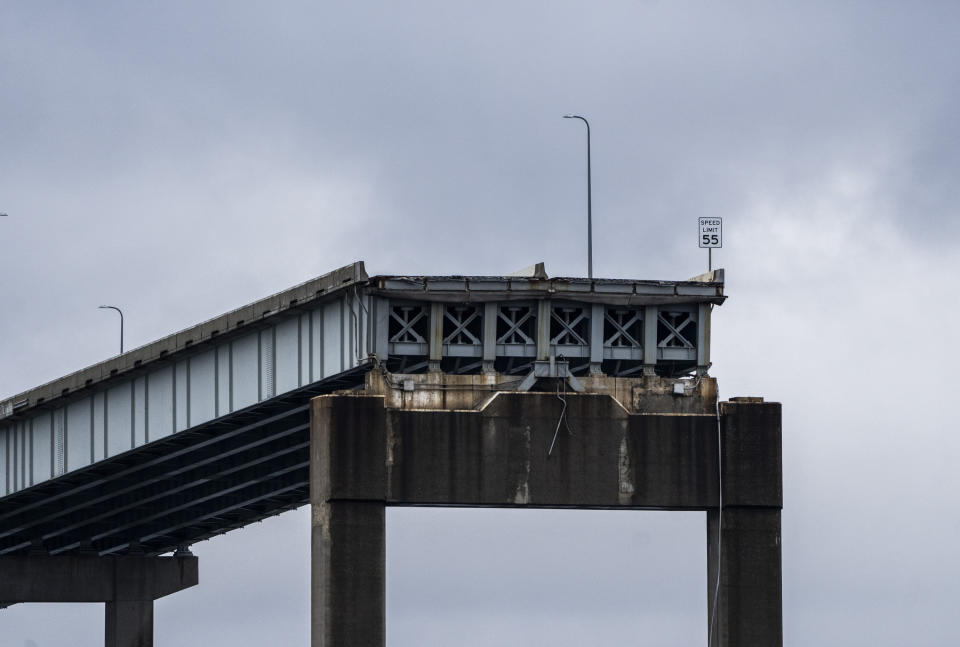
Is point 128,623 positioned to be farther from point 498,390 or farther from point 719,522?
point 719,522

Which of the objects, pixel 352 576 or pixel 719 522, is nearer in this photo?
pixel 352 576

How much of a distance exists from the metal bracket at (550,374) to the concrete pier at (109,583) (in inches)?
2093

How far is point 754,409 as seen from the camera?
67.0 meters

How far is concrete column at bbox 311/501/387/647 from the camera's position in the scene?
210 feet

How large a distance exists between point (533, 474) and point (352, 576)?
Answer: 5.73 metres

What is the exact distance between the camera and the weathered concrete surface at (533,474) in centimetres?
6450

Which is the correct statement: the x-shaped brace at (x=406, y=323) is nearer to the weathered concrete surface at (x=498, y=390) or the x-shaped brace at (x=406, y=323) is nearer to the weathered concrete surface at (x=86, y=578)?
the weathered concrete surface at (x=498, y=390)

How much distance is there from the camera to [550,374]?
66688mm

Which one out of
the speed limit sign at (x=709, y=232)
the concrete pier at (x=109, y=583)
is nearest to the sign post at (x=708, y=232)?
the speed limit sign at (x=709, y=232)

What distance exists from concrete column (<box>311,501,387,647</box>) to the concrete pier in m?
52.4

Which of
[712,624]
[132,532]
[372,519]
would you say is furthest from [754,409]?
[132,532]

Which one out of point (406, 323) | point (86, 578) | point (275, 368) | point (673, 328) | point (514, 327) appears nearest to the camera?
point (406, 323)

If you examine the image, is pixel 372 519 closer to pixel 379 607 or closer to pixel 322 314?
pixel 379 607

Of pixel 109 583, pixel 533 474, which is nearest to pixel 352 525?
pixel 533 474
